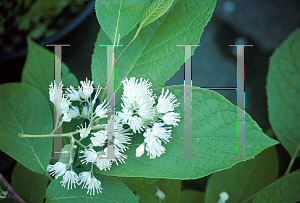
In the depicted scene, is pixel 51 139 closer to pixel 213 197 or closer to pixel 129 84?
pixel 129 84

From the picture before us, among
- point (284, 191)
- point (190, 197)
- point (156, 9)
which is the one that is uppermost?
point (156, 9)

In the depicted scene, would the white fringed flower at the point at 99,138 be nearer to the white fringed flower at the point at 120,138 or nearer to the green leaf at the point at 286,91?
the white fringed flower at the point at 120,138

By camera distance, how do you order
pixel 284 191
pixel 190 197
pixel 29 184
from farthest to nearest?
pixel 190 197 → pixel 29 184 → pixel 284 191

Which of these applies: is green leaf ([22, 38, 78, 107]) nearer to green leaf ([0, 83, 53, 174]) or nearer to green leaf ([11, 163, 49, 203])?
green leaf ([0, 83, 53, 174])

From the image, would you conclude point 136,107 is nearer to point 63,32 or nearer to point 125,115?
point 125,115

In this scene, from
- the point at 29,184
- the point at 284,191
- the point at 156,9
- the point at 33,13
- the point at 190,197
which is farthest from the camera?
the point at 33,13

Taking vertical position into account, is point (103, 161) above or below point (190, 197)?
above

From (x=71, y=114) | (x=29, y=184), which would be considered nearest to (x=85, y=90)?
→ (x=71, y=114)

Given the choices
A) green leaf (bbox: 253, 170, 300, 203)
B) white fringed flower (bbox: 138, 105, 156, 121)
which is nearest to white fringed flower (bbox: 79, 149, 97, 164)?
Answer: white fringed flower (bbox: 138, 105, 156, 121)
